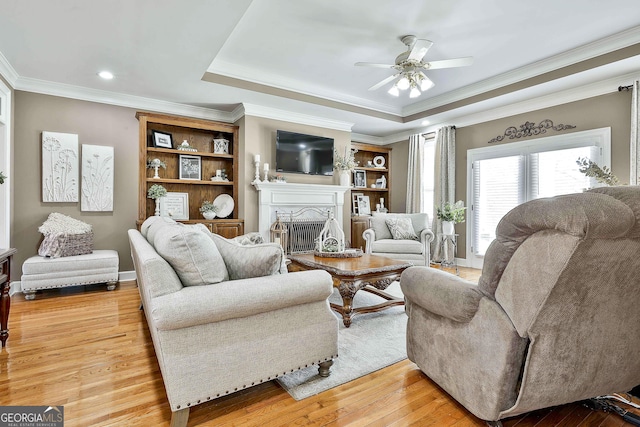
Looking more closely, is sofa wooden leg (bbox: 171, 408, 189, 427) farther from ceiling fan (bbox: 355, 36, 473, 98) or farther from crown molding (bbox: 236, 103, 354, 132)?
crown molding (bbox: 236, 103, 354, 132)

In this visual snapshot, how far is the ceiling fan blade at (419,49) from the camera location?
3.05 metres

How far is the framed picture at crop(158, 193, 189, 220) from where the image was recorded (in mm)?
4766

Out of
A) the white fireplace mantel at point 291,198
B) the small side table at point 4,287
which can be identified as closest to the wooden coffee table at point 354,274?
the white fireplace mantel at point 291,198

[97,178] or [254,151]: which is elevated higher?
[254,151]

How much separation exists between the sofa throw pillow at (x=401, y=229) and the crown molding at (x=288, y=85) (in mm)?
1971

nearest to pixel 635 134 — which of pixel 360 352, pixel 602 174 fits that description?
pixel 602 174

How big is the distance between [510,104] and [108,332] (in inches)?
228

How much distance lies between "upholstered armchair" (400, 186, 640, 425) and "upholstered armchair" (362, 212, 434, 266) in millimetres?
3018

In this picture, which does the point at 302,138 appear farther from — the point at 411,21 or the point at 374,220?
the point at 411,21

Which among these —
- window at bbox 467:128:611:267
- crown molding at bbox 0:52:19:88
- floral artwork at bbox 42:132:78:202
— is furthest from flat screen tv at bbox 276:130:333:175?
crown molding at bbox 0:52:19:88

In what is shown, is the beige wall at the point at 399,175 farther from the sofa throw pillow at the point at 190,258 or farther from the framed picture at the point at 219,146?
the sofa throw pillow at the point at 190,258

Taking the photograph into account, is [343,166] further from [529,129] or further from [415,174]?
[529,129]

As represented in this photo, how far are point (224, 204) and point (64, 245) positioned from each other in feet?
6.91

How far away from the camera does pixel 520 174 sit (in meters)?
4.86
